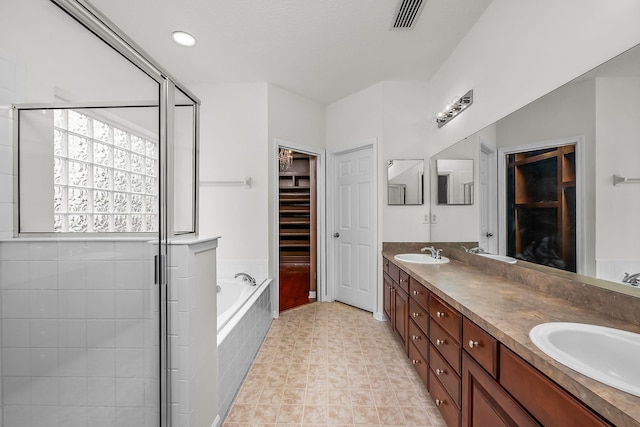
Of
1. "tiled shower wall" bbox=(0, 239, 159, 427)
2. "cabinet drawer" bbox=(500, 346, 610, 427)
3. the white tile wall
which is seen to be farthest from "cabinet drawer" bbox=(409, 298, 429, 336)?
"tiled shower wall" bbox=(0, 239, 159, 427)

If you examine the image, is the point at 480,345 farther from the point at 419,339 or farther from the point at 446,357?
the point at 419,339

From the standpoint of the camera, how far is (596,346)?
0.87m

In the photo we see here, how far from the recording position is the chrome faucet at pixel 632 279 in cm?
101

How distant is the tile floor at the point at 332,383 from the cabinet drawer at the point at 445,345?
459 mm

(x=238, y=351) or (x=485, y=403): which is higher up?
(x=485, y=403)

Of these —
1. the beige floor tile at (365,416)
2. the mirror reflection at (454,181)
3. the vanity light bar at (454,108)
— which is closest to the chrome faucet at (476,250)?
the mirror reflection at (454,181)

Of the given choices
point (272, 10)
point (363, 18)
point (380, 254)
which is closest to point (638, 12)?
point (363, 18)

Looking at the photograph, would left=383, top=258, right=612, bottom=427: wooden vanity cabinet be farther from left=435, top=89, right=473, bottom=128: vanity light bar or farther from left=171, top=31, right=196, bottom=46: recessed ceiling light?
left=171, top=31, right=196, bottom=46: recessed ceiling light

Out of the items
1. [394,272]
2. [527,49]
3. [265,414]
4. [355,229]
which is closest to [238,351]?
[265,414]

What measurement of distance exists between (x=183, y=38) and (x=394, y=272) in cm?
270

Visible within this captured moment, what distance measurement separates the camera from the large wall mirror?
3.30 feet

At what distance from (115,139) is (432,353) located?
74.5 inches

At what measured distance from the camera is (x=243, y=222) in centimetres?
304

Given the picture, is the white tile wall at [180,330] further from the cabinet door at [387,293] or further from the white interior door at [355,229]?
the white interior door at [355,229]
